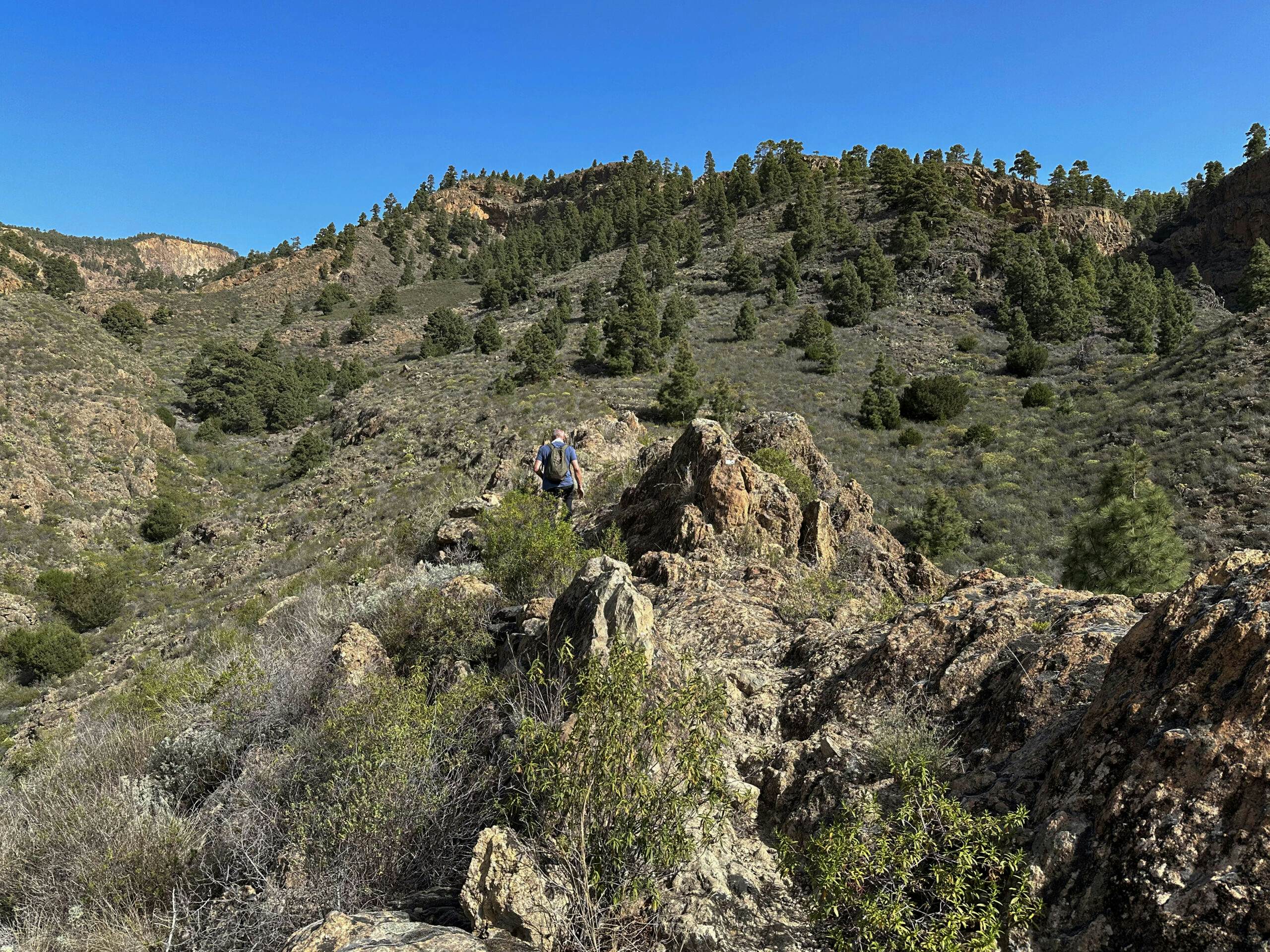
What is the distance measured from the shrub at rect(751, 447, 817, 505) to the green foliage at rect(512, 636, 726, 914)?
6.80 metres

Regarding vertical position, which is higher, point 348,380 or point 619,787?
point 348,380

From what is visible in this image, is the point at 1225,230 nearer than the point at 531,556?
No

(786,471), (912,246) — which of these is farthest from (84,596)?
(912,246)

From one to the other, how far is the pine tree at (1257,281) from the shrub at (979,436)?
112 ft

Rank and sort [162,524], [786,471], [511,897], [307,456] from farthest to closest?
[307,456] → [162,524] → [786,471] → [511,897]

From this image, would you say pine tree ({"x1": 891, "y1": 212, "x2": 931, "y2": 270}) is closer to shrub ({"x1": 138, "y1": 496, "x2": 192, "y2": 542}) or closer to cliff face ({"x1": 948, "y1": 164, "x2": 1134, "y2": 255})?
cliff face ({"x1": 948, "y1": 164, "x2": 1134, "y2": 255})

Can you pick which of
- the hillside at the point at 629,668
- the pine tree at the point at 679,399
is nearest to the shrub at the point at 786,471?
the hillside at the point at 629,668

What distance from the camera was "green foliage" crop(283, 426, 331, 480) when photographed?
31.6m

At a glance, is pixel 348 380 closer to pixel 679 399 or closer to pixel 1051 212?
pixel 679 399

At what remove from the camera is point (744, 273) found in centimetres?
5109

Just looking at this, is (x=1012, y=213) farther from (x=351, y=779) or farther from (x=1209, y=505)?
(x=351, y=779)

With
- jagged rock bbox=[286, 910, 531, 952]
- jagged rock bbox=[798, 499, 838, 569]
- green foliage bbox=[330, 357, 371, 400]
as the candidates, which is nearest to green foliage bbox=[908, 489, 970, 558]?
jagged rock bbox=[798, 499, 838, 569]

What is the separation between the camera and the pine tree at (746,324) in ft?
137

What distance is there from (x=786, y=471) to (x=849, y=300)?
126 ft
